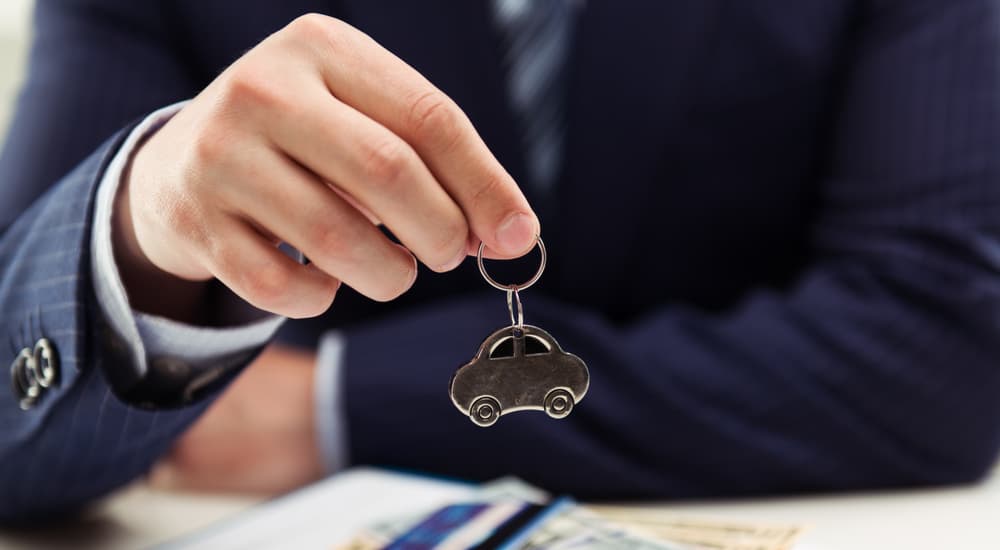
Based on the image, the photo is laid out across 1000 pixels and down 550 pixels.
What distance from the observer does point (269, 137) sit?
391 mm

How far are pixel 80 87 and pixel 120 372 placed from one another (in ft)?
1.05

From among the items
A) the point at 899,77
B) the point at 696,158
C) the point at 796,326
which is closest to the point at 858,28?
the point at 899,77

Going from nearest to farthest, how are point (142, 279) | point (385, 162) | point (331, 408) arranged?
point (385, 162) < point (142, 279) < point (331, 408)

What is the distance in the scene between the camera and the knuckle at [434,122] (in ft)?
1.27

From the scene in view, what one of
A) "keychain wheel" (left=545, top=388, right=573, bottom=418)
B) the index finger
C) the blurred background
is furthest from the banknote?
the blurred background

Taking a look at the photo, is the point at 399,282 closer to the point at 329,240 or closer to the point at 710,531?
the point at 329,240

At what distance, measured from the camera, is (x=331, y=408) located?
88 cm

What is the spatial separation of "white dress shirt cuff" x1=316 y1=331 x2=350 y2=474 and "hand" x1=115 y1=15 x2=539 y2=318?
0.48 m

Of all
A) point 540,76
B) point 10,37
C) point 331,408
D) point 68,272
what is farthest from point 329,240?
point 10,37

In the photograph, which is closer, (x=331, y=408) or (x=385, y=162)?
(x=385, y=162)

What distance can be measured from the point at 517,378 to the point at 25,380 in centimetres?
37

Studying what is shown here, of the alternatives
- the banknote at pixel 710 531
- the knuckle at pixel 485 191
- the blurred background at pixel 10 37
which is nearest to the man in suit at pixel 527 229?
the knuckle at pixel 485 191

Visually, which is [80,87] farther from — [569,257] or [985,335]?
[985,335]

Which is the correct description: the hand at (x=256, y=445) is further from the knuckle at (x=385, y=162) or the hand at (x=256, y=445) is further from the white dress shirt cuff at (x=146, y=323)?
the knuckle at (x=385, y=162)
